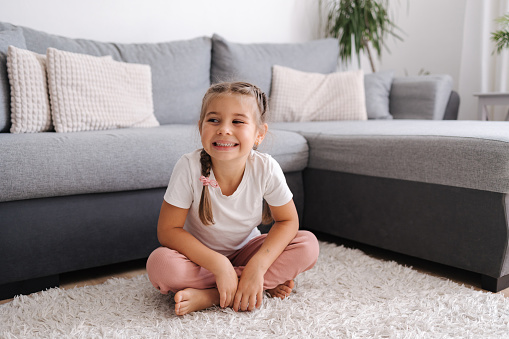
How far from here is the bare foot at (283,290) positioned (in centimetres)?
131

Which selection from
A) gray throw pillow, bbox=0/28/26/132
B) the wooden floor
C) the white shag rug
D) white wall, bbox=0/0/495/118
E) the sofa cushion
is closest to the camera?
the white shag rug

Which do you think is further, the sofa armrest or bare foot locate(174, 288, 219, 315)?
the sofa armrest

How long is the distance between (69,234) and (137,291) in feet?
0.93

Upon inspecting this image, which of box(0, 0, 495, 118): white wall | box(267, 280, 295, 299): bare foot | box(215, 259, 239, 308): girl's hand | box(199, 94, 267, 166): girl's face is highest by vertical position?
box(0, 0, 495, 118): white wall

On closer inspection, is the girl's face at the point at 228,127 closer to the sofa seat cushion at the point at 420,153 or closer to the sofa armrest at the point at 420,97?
the sofa seat cushion at the point at 420,153

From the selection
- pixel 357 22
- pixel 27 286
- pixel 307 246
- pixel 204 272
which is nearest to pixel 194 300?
pixel 204 272

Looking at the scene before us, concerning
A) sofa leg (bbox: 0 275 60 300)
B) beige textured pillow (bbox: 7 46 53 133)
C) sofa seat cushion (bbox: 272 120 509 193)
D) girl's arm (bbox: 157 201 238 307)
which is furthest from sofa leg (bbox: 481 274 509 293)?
beige textured pillow (bbox: 7 46 53 133)

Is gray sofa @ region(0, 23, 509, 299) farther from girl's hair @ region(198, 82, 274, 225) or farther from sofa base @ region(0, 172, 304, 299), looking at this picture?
girl's hair @ region(198, 82, 274, 225)

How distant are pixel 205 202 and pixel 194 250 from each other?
133 millimetres

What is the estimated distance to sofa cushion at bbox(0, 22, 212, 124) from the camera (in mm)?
2238

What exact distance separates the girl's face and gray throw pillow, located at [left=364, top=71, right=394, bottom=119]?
5.35 ft

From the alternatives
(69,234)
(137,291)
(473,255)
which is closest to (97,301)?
(137,291)

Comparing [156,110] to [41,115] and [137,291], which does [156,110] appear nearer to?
[41,115]

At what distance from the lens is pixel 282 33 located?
325 cm
